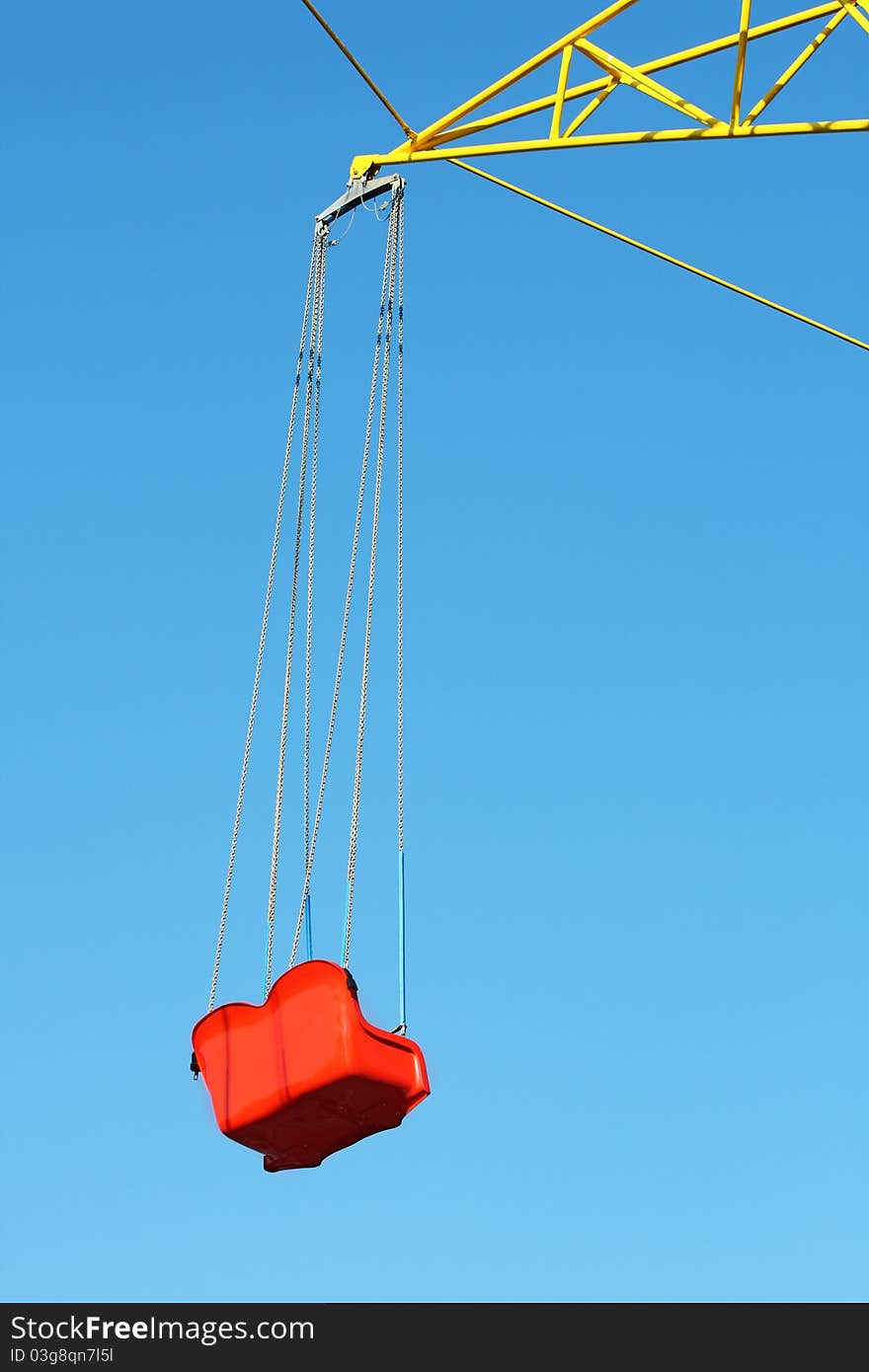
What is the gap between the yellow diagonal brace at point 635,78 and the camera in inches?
719

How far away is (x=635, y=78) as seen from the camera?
60.7 ft

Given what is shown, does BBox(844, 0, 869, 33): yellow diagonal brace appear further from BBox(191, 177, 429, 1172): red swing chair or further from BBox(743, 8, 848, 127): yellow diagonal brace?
BBox(191, 177, 429, 1172): red swing chair

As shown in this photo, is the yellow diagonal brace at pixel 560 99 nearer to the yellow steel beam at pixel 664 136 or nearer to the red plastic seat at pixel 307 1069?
the yellow steel beam at pixel 664 136

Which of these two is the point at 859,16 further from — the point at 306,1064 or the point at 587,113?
the point at 306,1064

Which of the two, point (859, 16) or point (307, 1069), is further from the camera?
point (859, 16)

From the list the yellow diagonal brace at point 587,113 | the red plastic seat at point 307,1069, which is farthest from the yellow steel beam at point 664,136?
the red plastic seat at point 307,1069

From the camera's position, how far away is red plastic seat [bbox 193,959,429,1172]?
15.2m

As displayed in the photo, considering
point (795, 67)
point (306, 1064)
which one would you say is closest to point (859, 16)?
point (795, 67)

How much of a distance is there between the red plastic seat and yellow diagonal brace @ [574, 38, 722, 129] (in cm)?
795

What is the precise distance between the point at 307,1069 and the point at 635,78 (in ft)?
29.4

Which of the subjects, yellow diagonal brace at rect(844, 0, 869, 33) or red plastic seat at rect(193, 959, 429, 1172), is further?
yellow diagonal brace at rect(844, 0, 869, 33)

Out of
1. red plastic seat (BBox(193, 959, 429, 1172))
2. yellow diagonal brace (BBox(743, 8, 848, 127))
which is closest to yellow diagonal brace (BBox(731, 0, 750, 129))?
yellow diagonal brace (BBox(743, 8, 848, 127))

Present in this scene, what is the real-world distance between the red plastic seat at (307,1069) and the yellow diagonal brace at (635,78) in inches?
313

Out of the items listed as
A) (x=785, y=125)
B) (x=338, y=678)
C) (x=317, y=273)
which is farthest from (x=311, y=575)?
(x=785, y=125)
